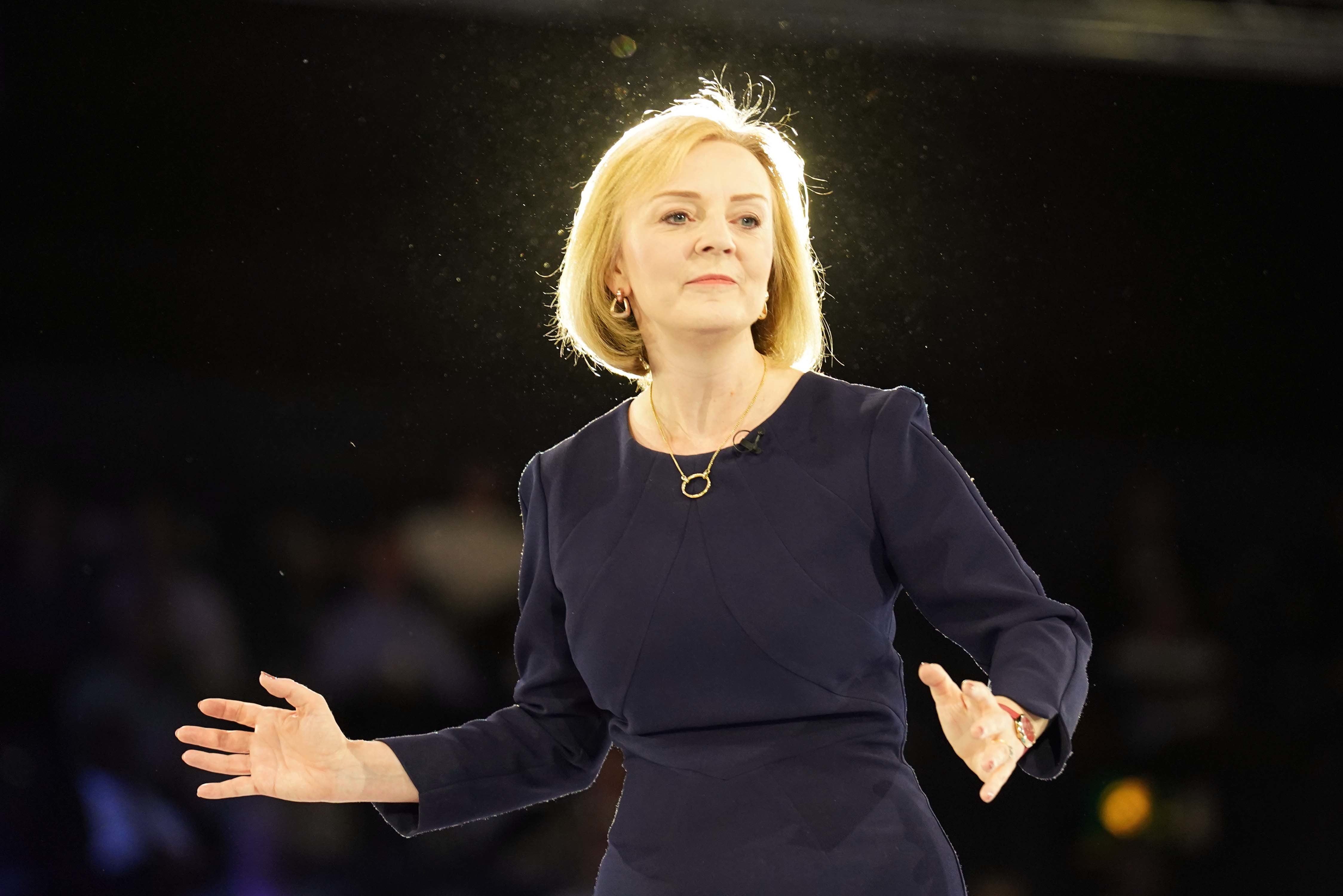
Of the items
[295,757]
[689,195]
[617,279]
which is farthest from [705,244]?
[295,757]

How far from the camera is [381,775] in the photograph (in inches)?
49.6

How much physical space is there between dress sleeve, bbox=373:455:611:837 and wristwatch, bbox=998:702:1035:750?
0.48 meters

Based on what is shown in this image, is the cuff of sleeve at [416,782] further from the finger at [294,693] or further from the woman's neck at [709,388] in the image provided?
the woman's neck at [709,388]

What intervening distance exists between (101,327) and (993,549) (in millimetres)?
2113

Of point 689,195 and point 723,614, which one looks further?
point 689,195

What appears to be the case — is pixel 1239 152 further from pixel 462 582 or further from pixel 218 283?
pixel 218 283

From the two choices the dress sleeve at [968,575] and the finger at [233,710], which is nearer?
the dress sleeve at [968,575]

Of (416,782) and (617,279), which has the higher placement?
(617,279)

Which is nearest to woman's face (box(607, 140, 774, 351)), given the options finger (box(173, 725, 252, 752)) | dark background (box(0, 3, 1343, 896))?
finger (box(173, 725, 252, 752))

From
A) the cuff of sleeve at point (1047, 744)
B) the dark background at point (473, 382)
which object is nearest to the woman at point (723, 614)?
the cuff of sleeve at point (1047, 744)

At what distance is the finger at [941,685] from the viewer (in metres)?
0.96

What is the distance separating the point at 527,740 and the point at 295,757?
0.76 ft

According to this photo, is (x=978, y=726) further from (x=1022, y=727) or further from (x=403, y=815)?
(x=403, y=815)

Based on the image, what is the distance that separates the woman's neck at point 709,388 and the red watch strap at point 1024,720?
0.42m
